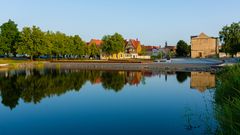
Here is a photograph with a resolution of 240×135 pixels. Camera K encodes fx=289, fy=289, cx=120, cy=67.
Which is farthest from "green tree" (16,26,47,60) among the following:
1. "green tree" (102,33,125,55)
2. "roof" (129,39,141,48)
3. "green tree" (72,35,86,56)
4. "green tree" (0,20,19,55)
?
"roof" (129,39,141,48)

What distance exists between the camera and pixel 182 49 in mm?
124375

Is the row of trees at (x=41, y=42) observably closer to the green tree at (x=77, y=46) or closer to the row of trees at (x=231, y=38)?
the green tree at (x=77, y=46)

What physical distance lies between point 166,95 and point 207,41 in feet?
314

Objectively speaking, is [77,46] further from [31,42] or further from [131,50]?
[131,50]

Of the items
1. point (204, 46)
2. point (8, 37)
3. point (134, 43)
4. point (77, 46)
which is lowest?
point (204, 46)

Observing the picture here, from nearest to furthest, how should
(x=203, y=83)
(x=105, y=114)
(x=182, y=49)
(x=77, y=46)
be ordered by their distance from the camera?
1. (x=105, y=114)
2. (x=203, y=83)
3. (x=77, y=46)
4. (x=182, y=49)

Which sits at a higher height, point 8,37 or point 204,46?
point 8,37

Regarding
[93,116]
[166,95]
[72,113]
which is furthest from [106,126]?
[166,95]

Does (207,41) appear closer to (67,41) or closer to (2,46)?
(67,41)

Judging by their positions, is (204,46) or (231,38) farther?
(204,46)

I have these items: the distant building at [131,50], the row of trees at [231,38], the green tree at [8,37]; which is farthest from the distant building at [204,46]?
the green tree at [8,37]

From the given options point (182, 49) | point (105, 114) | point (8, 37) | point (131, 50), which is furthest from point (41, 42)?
point (182, 49)

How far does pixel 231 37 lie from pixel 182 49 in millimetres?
65686

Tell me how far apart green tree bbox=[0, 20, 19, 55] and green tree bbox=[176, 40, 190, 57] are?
219ft
